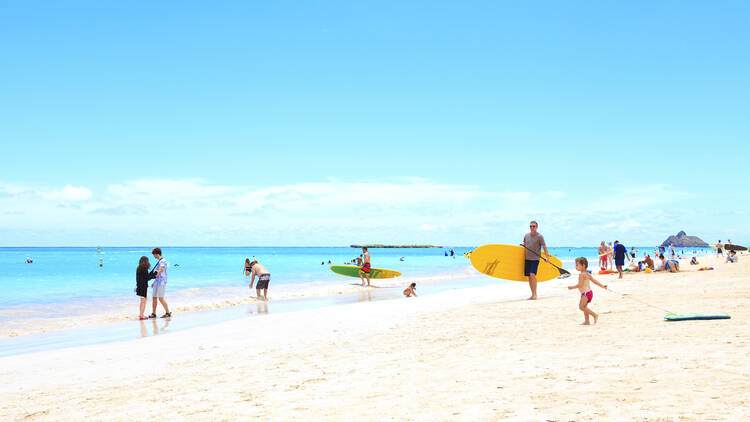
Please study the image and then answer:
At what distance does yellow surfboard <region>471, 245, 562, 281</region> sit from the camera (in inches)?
569

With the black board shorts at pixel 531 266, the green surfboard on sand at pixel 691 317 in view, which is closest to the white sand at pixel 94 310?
the black board shorts at pixel 531 266

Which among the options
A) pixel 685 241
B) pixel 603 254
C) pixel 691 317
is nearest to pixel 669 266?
pixel 603 254

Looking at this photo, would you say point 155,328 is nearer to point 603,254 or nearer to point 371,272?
point 371,272

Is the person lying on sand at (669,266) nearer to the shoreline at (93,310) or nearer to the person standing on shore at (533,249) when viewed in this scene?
the person standing on shore at (533,249)

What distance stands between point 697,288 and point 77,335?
15.0 meters

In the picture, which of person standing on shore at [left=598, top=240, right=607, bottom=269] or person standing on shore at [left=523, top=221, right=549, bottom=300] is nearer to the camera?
person standing on shore at [left=523, top=221, right=549, bottom=300]

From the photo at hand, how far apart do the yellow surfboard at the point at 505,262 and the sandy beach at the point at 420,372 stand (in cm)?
447

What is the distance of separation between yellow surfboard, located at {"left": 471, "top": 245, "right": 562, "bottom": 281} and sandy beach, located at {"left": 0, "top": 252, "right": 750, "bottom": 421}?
4.47m

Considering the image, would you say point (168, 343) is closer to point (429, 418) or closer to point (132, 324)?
point (132, 324)

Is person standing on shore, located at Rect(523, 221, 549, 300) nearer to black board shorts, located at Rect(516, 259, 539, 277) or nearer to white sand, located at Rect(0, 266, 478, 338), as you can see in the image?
Answer: black board shorts, located at Rect(516, 259, 539, 277)

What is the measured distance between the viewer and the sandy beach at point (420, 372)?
4.04 metres

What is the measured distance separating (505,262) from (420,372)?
9652 millimetres

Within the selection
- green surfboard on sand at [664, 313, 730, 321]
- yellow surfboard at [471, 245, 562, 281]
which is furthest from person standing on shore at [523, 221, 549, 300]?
green surfboard on sand at [664, 313, 730, 321]

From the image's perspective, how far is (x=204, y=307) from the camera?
1541cm
